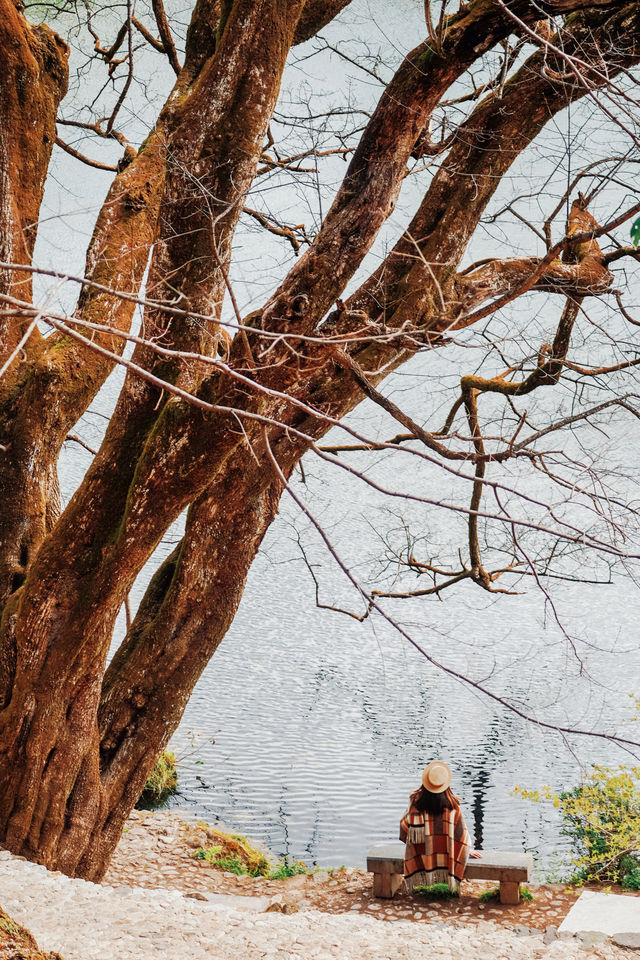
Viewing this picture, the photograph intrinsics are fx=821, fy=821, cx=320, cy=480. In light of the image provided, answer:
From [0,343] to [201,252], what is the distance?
0.85 metres

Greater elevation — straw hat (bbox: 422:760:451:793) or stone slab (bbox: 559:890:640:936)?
straw hat (bbox: 422:760:451:793)

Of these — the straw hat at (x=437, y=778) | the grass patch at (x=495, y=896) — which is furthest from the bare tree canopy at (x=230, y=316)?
the grass patch at (x=495, y=896)

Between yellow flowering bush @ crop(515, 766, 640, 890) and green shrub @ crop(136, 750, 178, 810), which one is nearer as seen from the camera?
yellow flowering bush @ crop(515, 766, 640, 890)

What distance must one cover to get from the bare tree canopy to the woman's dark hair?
1609 mm

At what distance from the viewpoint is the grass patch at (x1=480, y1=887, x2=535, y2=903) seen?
4.66m

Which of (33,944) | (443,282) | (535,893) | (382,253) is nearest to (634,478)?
(443,282)

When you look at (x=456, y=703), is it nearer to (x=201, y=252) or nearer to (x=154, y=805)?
(x=154, y=805)

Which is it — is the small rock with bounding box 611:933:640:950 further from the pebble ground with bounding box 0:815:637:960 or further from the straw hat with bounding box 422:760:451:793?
the straw hat with bounding box 422:760:451:793

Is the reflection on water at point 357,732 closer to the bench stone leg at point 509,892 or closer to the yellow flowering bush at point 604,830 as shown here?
the yellow flowering bush at point 604,830

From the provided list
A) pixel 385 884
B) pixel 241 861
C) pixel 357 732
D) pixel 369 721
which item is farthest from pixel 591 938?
pixel 369 721

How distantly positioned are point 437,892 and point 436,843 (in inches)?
18.7

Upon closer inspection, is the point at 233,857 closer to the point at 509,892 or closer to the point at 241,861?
the point at 241,861

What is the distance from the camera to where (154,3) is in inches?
161

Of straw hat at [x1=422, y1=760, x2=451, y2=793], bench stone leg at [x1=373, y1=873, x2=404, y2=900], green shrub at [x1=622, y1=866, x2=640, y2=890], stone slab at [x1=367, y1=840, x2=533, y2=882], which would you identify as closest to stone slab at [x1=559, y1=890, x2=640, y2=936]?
stone slab at [x1=367, y1=840, x2=533, y2=882]
